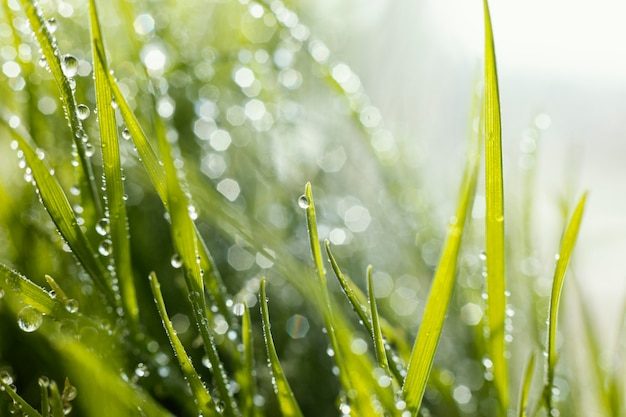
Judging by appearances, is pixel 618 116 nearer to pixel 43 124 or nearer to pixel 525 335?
pixel 525 335

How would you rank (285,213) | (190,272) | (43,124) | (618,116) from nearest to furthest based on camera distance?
(190,272)
(43,124)
(285,213)
(618,116)

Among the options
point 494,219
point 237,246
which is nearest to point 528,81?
point 237,246

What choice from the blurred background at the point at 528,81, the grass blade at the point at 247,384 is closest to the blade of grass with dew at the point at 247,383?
the grass blade at the point at 247,384

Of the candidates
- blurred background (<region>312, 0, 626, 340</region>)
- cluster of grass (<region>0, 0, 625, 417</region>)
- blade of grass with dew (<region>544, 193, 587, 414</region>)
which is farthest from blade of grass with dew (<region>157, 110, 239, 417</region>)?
blurred background (<region>312, 0, 626, 340</region>)

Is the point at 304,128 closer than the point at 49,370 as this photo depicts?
No

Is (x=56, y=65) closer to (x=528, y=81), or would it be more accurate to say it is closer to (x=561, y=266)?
(x=561, y=266)

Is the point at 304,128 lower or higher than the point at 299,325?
higher

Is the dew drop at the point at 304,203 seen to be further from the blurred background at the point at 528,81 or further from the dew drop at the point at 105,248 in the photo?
the blurred background at the point at 528,81

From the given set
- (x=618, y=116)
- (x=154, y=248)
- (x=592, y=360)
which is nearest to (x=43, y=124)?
(x=154, y=248)
